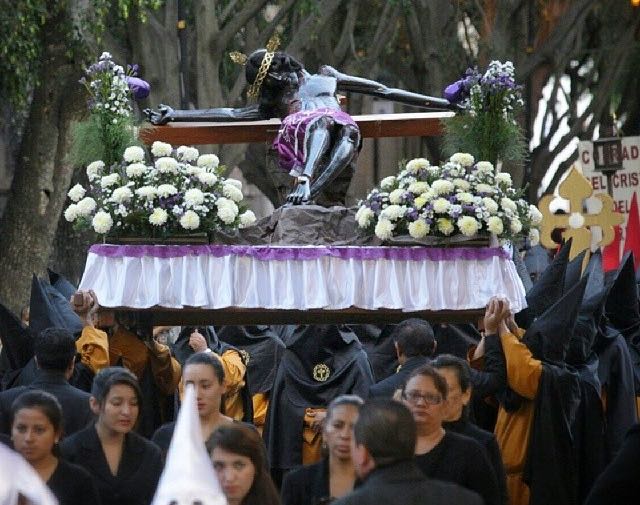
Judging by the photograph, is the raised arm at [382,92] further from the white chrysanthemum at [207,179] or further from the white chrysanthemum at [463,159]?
the white chrysanthemum at [207,179]

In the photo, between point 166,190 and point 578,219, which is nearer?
point 166,190

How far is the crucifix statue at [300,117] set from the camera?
1304 cm

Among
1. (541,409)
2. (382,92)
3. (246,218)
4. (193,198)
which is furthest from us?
(382,92)

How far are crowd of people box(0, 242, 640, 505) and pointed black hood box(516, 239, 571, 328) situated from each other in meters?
0.01

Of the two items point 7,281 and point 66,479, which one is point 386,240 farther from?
point 7,281

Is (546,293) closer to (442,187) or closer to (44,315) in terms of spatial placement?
(442,187)

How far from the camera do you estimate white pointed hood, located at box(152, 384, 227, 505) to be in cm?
706

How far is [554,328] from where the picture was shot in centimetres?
1204

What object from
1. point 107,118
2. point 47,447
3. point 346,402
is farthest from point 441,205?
point 47,447

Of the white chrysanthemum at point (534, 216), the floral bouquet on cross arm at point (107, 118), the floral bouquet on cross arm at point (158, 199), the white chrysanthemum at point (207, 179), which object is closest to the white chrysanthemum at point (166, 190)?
the floral bouquet on cross arm at point (158, 199)

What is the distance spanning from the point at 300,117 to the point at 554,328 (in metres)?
2.37

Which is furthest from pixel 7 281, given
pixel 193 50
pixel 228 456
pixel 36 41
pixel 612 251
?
pixel 228 456

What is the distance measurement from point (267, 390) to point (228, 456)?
563 cm

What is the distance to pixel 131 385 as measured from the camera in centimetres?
959
